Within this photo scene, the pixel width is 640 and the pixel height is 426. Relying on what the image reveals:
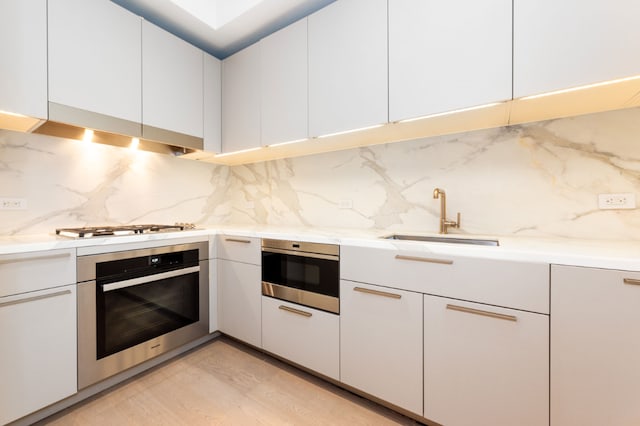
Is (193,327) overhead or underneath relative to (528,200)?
underneath

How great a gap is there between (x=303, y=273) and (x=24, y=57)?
6.21 feet

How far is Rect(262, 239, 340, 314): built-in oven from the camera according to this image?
160 centimetres

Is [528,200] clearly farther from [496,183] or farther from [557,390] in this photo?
[557,390]

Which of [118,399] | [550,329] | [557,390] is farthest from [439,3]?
[118,399]

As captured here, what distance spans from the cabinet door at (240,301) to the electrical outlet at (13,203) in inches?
48.9

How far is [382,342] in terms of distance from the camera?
1.42 metres

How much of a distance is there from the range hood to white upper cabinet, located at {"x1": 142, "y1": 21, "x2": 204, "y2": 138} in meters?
0.06

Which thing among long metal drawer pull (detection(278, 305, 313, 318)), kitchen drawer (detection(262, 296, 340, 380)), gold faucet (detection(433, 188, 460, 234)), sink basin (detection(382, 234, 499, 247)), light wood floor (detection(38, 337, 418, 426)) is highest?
gold faucet (detection(433, 188, 460, 234))

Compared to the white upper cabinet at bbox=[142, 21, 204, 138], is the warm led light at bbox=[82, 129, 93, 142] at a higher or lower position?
lower

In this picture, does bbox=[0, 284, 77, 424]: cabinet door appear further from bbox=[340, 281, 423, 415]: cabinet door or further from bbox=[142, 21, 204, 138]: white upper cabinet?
bbox=[340, 281, 423, 415]: cabinet door

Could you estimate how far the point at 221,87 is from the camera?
246 cm

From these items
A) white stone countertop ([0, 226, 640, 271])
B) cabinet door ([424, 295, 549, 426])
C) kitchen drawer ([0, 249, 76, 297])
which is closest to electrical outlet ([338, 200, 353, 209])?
white stone countertop ([0, 226, 640, 271])

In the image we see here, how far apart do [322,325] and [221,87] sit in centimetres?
219

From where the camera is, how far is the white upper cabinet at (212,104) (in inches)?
91.9
